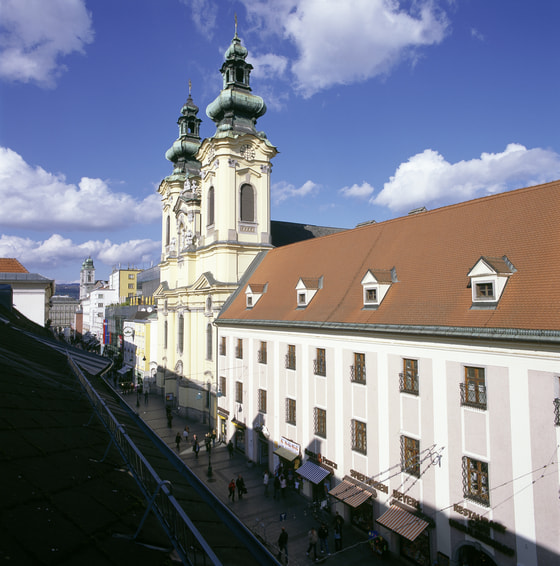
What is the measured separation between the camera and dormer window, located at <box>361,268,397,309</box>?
61.9 ft

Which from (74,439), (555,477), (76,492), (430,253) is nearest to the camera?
(76,492)

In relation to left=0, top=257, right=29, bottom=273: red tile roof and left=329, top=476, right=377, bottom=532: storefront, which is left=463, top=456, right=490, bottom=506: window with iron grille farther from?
left=0, top=257, right=29, bottom=273: red tile roof

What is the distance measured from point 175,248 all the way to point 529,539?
4111 centimetres

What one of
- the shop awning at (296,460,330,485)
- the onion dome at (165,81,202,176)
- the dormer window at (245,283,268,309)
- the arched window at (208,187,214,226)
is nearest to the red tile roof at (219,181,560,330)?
the dormer window at (245,283,268,309)

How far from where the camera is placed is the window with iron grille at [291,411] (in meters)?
22.8

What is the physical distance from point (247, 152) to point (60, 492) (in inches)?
1418

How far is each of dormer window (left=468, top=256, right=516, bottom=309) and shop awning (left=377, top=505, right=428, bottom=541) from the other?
763 centimetres

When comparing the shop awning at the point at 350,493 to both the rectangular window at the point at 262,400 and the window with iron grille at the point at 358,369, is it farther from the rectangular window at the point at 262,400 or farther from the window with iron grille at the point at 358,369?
the rectangular window at the point at 262,400

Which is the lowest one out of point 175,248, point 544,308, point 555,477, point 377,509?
point 377,509

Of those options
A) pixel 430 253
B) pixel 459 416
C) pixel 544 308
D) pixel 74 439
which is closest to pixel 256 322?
pixel 430 253

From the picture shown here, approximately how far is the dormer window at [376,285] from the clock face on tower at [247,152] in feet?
69.6

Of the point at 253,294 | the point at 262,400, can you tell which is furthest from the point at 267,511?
the point at 253,294

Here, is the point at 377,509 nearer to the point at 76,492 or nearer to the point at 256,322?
the point at 256,322

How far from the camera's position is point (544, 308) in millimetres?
12844
